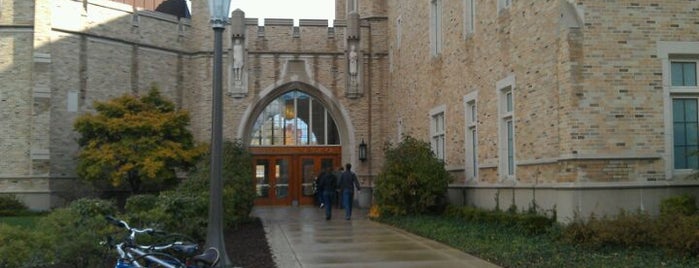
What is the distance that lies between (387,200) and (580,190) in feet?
26.2

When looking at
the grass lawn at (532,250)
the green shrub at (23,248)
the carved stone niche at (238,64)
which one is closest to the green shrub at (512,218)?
the grass lawn at (532,250)

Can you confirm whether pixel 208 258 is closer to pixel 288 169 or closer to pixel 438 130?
pixel 438 130

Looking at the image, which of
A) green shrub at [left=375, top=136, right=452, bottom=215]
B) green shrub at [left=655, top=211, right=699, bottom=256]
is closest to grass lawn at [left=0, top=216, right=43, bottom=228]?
green shrub at [left=375, top=136, right=452, bottom=215]

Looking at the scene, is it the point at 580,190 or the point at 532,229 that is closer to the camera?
the point at 580,190

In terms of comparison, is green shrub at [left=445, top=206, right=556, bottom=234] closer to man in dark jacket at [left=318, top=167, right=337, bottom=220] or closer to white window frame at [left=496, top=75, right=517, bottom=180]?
white window frame at [left=496, top=75, right=517, bottom=180]

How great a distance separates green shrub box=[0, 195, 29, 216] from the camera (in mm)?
24609

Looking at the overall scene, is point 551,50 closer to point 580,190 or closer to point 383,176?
point 580,190

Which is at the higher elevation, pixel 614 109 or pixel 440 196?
pixel 614 109

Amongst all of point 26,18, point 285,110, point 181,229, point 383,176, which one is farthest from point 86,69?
point 181,229

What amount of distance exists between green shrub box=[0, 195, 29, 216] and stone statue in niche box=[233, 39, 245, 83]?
370 inches

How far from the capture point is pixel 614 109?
1362 centimetres

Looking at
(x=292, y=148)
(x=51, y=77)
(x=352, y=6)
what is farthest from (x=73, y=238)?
(x=352, y=6)

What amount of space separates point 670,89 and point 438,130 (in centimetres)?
1018

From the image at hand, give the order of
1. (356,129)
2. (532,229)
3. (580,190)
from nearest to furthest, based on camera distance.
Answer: (580,190) → (532,229) → (356,129)
